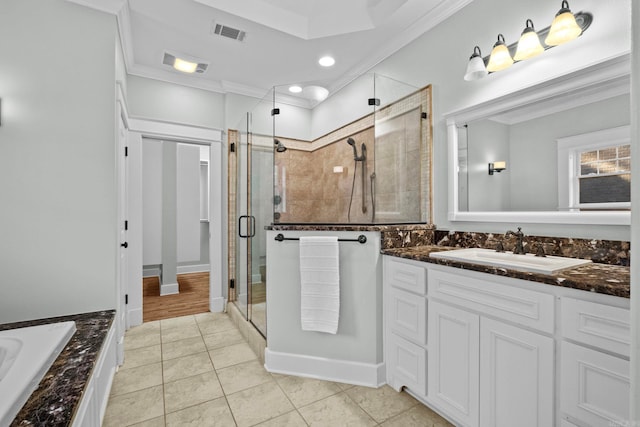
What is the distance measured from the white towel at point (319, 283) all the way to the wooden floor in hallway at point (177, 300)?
2.01 meters

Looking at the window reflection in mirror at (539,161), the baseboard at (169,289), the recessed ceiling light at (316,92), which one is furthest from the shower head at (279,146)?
the baseboard at (169,289)

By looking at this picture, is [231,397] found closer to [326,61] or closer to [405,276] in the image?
[405,276]

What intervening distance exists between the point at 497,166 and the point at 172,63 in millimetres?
3077

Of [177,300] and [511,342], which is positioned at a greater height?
[511,342]

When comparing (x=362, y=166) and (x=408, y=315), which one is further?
(x=362, y=166)

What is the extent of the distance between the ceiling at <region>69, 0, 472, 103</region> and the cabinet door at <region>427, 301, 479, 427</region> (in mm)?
2108

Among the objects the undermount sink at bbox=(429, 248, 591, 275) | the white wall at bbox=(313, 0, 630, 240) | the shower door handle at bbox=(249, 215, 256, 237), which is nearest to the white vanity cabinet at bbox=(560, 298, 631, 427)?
the undermount sink at bbox=(429, 248, 591, 275)

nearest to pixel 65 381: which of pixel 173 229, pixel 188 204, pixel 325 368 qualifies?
pixel 325 368

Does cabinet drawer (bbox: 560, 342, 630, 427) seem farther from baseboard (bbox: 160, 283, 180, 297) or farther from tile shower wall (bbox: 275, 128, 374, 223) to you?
baseboard (bbox: 160, 283, 180, 297)

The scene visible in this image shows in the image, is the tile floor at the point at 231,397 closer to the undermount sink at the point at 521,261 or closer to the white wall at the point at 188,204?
the undermount sink at the point at 521,261

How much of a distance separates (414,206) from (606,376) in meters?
1.52

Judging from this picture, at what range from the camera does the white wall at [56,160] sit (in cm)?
179

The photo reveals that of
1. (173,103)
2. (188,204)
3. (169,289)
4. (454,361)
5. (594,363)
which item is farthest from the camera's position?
(188,204)

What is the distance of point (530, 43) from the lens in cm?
161
